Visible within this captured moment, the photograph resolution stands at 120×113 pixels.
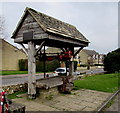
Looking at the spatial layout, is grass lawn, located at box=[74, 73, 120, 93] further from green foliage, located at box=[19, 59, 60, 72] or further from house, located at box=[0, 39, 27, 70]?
house, located at box=[0, 39, 27, 70]

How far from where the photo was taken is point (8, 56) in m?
28.8

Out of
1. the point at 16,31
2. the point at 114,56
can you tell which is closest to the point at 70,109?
the point at 16,31

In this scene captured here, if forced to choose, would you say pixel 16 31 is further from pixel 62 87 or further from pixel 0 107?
pixel 0 107

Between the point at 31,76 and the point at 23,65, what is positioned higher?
the point at 23,65

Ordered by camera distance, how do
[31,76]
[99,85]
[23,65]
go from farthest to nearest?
[23,65] < [99,85] < [31,76]

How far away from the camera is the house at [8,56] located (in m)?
28.0

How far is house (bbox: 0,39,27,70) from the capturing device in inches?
1104

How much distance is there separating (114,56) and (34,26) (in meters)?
19.5

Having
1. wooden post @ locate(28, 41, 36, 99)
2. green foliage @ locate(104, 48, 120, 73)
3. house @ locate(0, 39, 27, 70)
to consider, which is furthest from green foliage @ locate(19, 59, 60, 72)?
wooden post @ locate(28, 41, 36, 99)

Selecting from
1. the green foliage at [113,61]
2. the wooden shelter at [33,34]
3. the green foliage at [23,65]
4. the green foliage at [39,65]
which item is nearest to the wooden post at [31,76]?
the wooden shelter at [33,34]

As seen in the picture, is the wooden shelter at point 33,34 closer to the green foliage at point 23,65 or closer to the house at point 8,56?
the house at point 8,56

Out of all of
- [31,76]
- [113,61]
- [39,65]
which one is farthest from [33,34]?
[39,65]

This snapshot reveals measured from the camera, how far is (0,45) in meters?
27.6

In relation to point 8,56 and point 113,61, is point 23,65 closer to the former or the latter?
point 8,56
